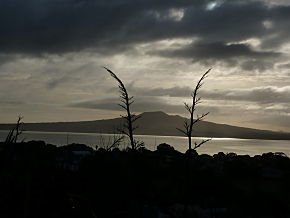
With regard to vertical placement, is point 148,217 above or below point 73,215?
below

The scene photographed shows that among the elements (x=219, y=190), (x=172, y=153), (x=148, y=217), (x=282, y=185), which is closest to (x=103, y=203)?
(x=148, y=217)

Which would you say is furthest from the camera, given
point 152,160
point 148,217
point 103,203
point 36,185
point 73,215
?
point 152,160

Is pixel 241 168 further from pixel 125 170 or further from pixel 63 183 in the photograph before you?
pixel 63 183

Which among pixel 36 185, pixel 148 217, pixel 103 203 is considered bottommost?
pixel 148 217

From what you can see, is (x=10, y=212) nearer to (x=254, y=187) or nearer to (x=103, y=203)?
(x=103, y=203)

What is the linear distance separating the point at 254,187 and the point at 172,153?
724 centimetres

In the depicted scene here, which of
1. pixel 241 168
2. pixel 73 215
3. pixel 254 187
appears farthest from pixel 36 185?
pixel 241 168

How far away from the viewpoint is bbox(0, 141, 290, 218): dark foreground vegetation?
386 centimetres

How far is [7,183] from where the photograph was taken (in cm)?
380

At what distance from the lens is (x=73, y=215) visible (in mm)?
3682

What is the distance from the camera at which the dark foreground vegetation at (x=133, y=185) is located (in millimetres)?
3861

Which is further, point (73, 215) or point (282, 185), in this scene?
point (282, 185)

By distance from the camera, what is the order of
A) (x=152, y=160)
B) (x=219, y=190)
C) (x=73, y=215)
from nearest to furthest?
(x=73, y=215) → (x=219, y=190) → (x=152, y=160)

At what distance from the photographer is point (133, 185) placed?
1383 cm
